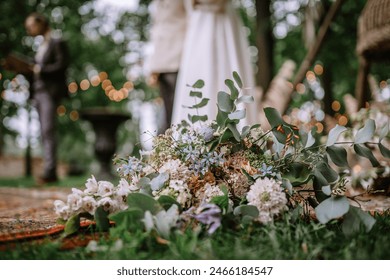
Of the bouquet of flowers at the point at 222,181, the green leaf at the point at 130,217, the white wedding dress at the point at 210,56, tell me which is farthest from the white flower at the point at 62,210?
the white wedding dress at the point at 210,56

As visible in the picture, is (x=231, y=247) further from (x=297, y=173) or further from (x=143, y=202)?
(x=297, y=173)

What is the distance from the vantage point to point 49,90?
6.03 m

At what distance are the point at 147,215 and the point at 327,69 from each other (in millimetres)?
7262

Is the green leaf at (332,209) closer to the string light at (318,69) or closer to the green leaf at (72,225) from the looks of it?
the green leaf at (72,225)

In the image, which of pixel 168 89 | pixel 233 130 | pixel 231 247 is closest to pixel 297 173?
pixel 233 130

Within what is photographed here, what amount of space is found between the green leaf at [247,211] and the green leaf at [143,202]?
0.88 feet

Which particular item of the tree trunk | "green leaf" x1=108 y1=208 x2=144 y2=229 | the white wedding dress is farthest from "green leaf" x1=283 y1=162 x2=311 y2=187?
the tree trunk

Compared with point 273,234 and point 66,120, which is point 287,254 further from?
point 66,120

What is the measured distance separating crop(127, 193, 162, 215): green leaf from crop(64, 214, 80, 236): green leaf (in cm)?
24

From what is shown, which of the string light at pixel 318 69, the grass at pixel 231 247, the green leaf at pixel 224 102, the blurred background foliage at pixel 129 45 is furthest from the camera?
the string light at pixel 318 69

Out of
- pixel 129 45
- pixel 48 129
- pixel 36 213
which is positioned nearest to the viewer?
pixel 36 213

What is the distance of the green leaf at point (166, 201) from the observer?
147 cm

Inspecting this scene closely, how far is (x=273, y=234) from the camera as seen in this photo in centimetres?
133

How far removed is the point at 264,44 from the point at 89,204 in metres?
5.39
